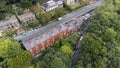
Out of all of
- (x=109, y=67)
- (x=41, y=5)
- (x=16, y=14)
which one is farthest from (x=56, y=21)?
(x=109, y=67)

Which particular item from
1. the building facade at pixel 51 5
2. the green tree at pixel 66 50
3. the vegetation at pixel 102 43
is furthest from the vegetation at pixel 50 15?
the green tree at pixel 66 50

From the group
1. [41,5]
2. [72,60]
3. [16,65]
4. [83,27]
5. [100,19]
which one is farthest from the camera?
[41,5]

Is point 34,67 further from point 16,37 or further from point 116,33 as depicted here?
point 116,33

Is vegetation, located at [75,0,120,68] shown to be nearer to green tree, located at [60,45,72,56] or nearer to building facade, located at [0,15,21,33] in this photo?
green tree, located at [60,45,72,56]

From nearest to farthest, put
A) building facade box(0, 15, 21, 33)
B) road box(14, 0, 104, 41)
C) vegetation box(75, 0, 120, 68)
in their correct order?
vegetation box(75, 0, 120, 68) < road box(14, 0, 104, 41) < building facade box(0, 15, 21, 33)

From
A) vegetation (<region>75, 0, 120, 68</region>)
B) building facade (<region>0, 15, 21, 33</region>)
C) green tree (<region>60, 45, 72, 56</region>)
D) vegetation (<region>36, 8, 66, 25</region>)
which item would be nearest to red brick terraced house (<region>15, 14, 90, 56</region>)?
vegetation (<region>36, 8, 66, 25</region>)

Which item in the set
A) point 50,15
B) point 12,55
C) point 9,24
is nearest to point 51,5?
point 50,15
